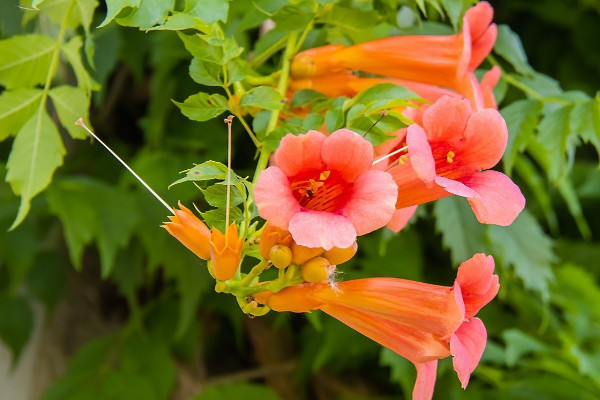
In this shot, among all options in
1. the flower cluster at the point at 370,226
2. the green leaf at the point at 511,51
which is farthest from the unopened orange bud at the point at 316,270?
the green leaf at the point at 511,51

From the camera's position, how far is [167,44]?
1305 millimetres

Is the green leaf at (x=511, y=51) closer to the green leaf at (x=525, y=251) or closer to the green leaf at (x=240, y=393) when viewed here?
the green leaf at (x=525, y=251)

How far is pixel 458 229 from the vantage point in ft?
3.66

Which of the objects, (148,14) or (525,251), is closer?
(148,14)

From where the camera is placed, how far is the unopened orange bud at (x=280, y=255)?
47cm

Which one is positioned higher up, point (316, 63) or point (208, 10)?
point (208, 10)

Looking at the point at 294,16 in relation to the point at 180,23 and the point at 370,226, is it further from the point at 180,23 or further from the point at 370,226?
the point at 370,226

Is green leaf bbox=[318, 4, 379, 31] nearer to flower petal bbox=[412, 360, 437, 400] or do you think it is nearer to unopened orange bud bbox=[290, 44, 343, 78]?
unopened orange bud bbox=[290, 44, 343, 78]

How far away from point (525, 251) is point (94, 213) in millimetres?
726

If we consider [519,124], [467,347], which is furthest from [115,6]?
[519,124]

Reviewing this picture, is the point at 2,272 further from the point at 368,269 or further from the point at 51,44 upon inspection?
the point at 51,44

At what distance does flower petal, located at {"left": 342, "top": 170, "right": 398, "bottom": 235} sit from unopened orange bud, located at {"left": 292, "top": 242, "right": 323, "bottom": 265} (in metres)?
0.04

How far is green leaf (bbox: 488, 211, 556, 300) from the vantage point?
44.9 inches

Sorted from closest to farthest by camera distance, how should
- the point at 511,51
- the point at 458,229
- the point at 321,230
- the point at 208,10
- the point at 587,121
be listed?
1. the point at 321,230
2. the point at 208,10
3. the point at 587,121
4. the point at 511,51
5. the point at 458,229
